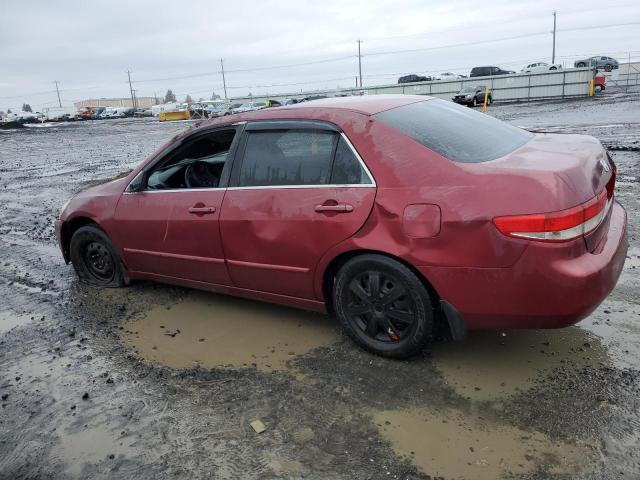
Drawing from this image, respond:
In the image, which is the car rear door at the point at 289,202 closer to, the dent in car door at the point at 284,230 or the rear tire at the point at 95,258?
the dent in car door at the point at 284,230

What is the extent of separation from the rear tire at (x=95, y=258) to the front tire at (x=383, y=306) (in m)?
2.47

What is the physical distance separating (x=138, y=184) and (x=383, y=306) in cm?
244

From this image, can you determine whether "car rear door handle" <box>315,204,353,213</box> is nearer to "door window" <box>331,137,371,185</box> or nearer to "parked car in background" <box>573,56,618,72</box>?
"door window" <box>331,137,371,185</box>

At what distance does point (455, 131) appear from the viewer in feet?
11.5

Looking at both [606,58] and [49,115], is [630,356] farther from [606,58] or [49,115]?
[49,115]

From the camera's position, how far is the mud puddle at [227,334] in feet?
11.8

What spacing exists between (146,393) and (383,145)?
2.13 metres

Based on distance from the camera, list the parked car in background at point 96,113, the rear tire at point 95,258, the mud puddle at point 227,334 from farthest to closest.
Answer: the parked car in background at point 96,113
the rear tire at point 95,258
the mud puddle at point 227,334

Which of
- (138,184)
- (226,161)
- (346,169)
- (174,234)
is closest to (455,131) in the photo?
(346,169)

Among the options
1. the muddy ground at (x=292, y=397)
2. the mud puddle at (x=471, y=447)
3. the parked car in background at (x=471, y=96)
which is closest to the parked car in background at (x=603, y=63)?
the parked car in background at (x=471, y=96)

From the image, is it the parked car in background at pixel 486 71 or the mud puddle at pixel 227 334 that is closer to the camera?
the mud puddle at pixel 227 334

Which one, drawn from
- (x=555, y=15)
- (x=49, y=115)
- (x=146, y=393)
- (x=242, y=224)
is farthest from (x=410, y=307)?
(x=555, y=15)

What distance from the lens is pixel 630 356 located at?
3.29 m

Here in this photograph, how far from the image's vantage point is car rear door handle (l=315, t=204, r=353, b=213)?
3248 mm
